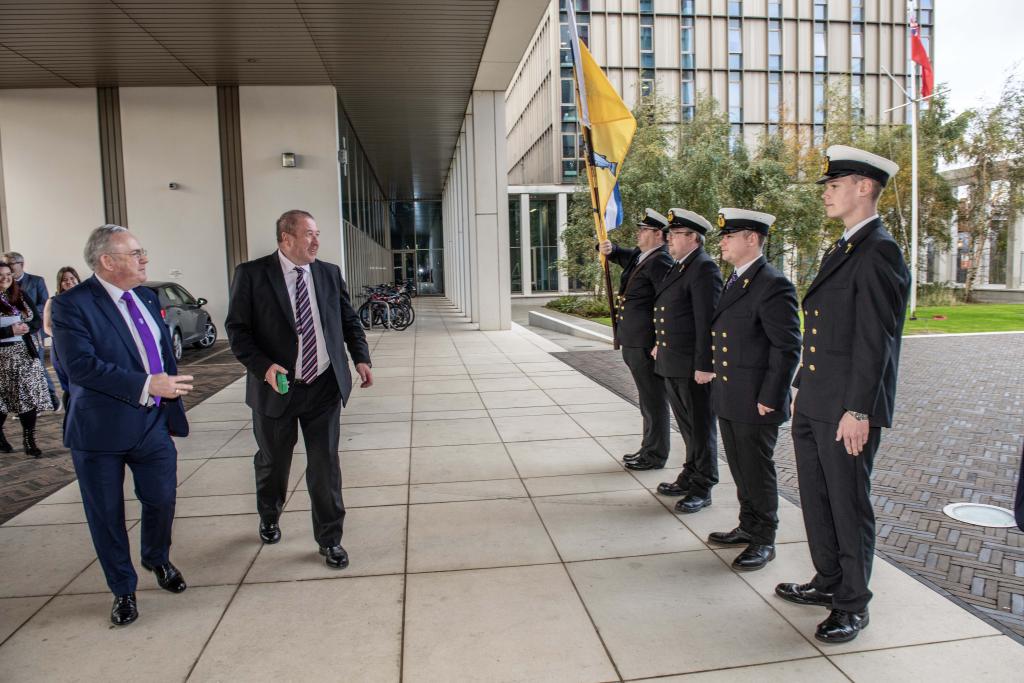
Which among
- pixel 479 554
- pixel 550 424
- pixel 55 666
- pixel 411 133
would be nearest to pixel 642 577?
pixel 479 554

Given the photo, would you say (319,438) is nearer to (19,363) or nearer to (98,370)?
(98,370)

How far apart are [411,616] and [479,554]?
2.46 ft

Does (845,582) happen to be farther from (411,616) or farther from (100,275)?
(100,275)

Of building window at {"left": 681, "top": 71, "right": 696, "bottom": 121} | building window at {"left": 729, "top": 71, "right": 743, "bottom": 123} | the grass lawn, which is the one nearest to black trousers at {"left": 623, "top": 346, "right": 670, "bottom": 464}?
the grass lawn

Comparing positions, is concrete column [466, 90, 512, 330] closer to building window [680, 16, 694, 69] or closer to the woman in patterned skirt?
the woman in patterned skirt

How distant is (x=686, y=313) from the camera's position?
4.71 m

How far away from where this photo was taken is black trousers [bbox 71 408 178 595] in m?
3.30

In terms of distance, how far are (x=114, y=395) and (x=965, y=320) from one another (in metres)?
21.5

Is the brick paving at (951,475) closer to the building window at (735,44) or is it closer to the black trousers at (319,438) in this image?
the black trousers at (319,438)

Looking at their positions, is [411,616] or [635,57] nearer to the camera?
[411,616]

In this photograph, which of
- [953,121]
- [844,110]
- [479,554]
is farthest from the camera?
[844,110]

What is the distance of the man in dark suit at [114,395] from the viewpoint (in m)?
3.19

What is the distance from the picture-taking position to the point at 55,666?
9.65 ft

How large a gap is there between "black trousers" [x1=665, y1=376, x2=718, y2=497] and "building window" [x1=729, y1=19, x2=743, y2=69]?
42.9 metres
